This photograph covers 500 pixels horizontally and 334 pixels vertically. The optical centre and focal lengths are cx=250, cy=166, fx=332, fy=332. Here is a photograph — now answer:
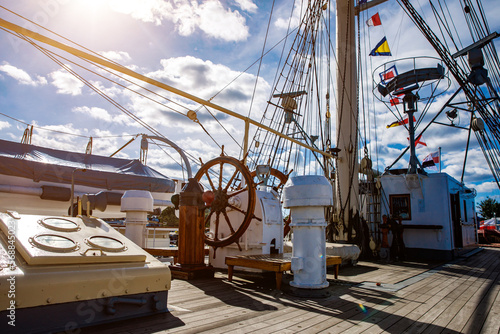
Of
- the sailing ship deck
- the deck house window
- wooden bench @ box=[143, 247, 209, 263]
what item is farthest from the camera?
the deck house window

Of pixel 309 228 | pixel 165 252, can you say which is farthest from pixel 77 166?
pixel 309 228

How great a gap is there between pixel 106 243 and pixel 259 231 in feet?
9.92

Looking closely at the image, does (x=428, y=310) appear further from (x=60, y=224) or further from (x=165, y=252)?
(x=165, y=252)

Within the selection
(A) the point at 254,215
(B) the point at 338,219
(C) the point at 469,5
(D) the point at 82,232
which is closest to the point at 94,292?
(D) the point at 82,232

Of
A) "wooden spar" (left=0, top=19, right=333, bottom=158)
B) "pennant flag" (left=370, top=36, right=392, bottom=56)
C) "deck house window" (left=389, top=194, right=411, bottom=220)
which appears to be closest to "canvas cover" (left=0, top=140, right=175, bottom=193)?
"wooden spar" (left=0, top=19, right=333, bottom=158)

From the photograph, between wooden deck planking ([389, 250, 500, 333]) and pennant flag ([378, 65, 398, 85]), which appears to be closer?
wooden deck planking ([389, 250, 500, 333])

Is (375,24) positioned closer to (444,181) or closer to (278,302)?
(444,181)

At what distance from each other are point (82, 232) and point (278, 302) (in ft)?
6.37

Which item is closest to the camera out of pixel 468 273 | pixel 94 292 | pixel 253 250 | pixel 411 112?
pixel 94 292

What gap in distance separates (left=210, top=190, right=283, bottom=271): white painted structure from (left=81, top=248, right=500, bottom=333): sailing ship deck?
0.68 m

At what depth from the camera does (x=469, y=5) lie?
12.0 m

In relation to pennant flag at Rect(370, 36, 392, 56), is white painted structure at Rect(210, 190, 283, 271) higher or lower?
lower

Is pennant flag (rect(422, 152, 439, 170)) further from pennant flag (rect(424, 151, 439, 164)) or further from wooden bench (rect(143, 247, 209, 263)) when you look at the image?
wooden bench (rect(143, 247, 209, 263))

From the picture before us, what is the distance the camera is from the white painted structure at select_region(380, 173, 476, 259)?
28.2 ft
